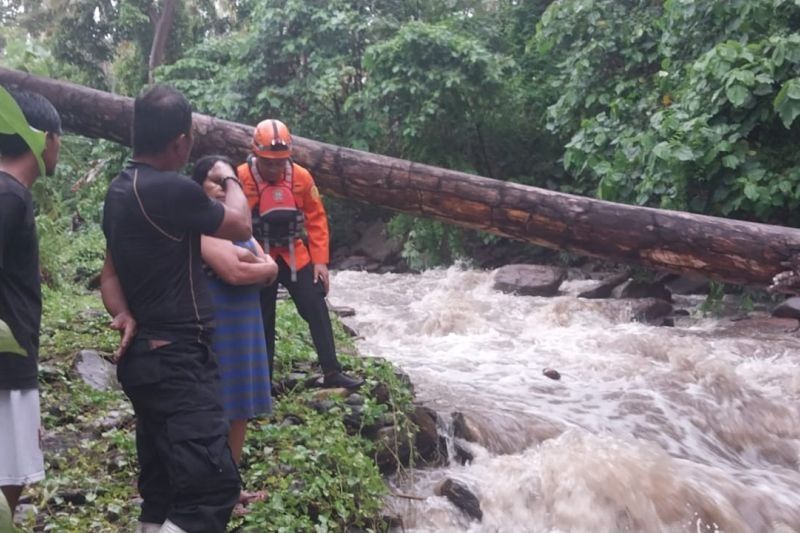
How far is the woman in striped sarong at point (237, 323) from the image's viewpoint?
11.5 feet

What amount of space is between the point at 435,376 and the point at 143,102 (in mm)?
4987

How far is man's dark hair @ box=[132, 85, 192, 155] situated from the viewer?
9.43 ft

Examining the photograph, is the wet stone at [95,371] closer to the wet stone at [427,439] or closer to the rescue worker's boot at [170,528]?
the wet stone at [427,439]

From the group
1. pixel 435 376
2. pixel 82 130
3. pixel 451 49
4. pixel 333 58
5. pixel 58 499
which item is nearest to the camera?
pixel 58 499

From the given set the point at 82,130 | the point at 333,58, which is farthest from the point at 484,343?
the point at 333,58

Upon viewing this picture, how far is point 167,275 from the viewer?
2902mm

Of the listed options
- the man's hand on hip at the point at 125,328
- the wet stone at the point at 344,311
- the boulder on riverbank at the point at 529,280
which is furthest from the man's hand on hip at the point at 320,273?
the boulder on riverbank at the point at 529,280

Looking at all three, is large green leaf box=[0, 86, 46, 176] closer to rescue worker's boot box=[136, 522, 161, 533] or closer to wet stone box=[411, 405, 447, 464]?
rescue worker's boot box=[136, 522, 161, 533]

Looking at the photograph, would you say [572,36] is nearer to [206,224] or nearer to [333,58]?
[333,58]

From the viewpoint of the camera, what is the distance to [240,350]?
358cm

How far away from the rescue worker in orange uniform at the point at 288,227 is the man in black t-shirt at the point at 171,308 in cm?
177

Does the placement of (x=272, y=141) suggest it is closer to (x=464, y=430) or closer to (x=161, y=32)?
(x=464, y=430)

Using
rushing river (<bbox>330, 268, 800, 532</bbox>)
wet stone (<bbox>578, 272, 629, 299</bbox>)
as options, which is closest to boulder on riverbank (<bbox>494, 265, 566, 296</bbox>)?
wet stone (<bbox>578, 272, 629, 299</bbox>)

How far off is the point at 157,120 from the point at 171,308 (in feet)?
2.21
